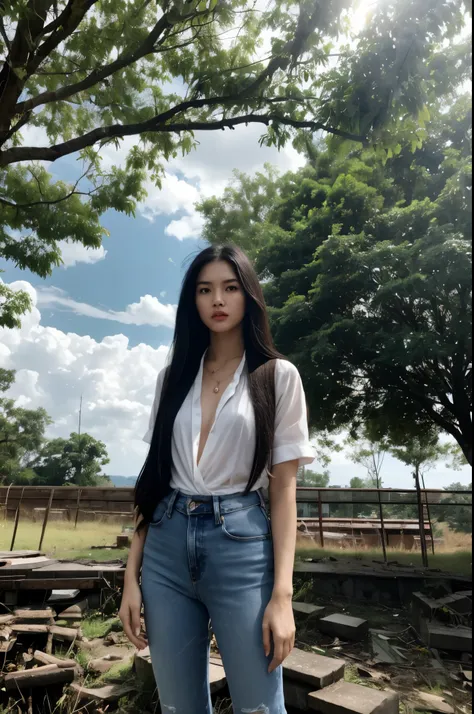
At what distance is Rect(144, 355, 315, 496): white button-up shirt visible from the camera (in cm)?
148

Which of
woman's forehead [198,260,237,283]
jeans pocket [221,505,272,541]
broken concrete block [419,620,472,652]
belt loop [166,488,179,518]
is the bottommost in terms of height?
broken concrete block [419,620,472,652]

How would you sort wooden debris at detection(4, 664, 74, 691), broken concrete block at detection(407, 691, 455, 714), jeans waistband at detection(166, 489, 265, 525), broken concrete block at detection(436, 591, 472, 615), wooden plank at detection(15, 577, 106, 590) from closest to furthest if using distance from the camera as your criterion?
jeans waistband at detection(166, 489, 265, 525) → wooden debris at detection(4, 664, 74, 691) → broken concrete block at detection(407, 691, 455, 714) → wooden plank at detection(15, 577, 106, 590) → broken concrete block at detection(436, 591, 472, 615)

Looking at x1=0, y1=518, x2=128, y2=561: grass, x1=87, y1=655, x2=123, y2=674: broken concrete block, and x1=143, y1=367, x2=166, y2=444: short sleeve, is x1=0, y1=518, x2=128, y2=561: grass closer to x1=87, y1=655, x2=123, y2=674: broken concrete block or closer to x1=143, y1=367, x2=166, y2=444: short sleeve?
x1=87, y1=655, x2=123, y2=674: broken concrete block

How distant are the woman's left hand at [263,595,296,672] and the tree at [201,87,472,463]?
6.89 meters

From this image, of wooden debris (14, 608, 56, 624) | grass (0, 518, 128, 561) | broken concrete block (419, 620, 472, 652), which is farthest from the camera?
grass (0, 518, 128, 561)

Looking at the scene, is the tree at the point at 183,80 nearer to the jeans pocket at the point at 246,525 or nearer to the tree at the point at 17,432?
the jeans pocket at the point at 246,525

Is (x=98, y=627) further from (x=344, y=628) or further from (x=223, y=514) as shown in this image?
(x=223, y=514)

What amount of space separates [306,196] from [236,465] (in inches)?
405

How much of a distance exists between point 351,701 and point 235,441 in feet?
8.45

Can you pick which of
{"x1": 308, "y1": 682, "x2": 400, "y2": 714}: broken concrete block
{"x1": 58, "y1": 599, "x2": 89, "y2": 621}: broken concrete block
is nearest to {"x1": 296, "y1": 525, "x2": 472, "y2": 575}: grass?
{"x1": 58, "y1": 599, "x2": 89, "y2": 621}: broken concrete block

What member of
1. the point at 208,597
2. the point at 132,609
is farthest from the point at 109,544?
the point at 208,597

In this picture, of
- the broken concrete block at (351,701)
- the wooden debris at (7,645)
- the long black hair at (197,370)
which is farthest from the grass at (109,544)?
the long black hair at (197,370)

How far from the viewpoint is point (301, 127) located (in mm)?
5293

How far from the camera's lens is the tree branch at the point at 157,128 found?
4.99 meters
